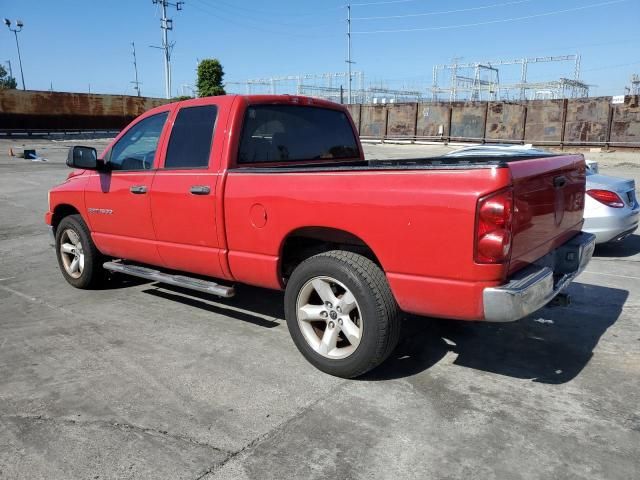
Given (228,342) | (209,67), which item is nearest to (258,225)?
(228,342)

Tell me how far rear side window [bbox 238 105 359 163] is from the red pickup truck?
0.01 m

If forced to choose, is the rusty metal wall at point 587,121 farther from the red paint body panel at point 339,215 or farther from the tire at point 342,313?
the tire at point 342,313

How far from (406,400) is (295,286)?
3.48 feet

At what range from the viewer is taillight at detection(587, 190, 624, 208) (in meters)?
6.91

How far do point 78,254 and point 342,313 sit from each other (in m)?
3.56

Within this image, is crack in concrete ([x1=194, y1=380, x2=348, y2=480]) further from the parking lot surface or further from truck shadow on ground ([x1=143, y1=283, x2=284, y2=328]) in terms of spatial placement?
truck shadow on ground ([x1=143, y1=283, x2=284, y2=328])

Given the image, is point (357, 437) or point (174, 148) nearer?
point (357, 437)

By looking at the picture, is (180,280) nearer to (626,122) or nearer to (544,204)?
(544,204)

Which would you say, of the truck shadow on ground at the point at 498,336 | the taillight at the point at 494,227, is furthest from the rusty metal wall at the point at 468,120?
the taillight at the point at 494,227

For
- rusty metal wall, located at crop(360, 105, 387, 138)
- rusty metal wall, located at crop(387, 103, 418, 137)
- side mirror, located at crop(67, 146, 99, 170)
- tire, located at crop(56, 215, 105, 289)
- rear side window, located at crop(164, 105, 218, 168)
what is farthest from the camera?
rusty metal wall, located at crop(360, 105, 387, 138)

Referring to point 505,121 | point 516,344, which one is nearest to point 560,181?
point 516,344

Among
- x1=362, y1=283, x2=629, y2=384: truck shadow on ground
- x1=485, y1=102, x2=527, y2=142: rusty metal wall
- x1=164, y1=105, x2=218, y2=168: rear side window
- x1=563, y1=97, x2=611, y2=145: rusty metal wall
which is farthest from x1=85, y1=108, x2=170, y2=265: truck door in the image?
x1=485, y1=102, x2=527, y2=142: rusty metal wall

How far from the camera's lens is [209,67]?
144 ft

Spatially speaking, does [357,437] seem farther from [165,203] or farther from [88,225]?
[88,225]
